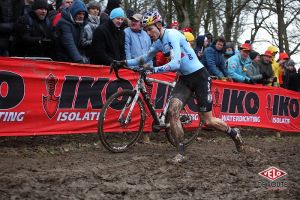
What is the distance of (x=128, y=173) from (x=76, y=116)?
2.35m

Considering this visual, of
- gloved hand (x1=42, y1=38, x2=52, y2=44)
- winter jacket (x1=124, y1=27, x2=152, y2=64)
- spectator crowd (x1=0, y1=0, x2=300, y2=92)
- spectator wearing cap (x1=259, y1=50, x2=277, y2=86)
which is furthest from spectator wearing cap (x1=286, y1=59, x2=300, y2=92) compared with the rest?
gloved hand (x1=42, y1=38, x2=52, y2=44)

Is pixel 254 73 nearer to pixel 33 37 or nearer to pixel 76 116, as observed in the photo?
pixel 76 116

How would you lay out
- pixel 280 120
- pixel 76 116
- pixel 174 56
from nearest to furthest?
pixel 174 56
pixel 76 116
pixel 280 120

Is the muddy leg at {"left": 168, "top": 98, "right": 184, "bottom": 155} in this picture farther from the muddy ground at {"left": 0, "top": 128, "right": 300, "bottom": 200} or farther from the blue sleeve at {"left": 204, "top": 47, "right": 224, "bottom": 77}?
the blue sleeve at {"left": 204, "top": 47, "right": 224, "bottom": 77}

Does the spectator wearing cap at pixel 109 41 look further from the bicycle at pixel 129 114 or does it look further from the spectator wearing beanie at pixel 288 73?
the spectator wearing beanie at pixel 288 73

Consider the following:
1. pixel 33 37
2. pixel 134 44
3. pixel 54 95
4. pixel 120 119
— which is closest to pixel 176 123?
pixel 120 119

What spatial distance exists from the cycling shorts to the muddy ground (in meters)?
0.88

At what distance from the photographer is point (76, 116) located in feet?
25.4

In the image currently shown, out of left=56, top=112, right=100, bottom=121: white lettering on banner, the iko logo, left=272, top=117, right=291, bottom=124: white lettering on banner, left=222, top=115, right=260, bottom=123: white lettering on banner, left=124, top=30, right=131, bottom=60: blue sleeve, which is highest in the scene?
left=124, top=30, right=131, bottom=60: blue sleeve

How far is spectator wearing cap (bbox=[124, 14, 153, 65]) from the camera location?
8750 mm

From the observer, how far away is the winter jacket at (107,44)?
326 inches

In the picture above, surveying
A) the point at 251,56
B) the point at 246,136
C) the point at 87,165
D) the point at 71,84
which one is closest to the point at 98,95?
the point at 71,84

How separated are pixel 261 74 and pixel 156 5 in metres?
13.2

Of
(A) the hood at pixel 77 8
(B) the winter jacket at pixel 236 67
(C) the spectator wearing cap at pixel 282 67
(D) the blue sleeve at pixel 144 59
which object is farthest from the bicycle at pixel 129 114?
(C) the spectator wearing cap at pixel 282 67
